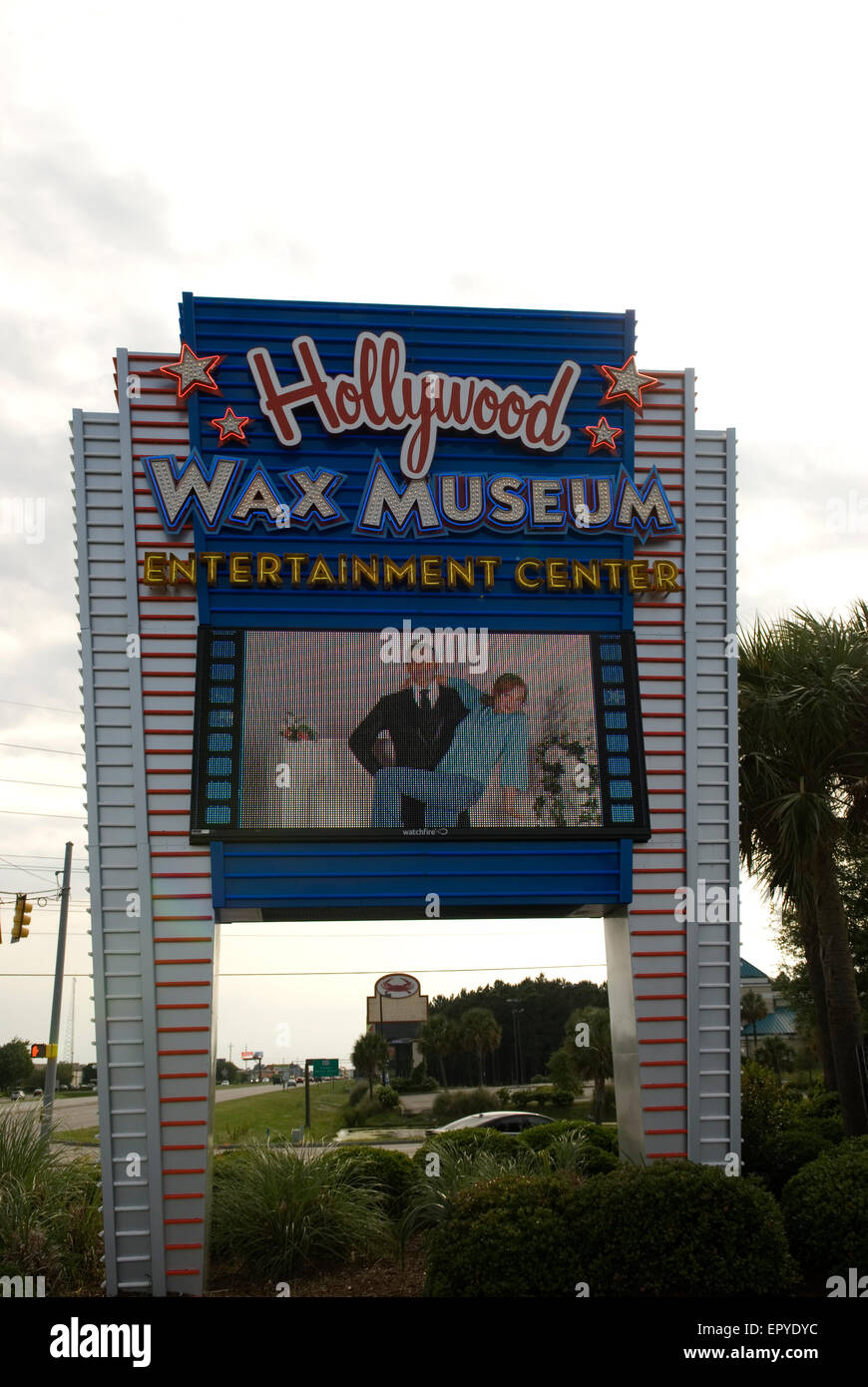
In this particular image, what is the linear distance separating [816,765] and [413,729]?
7.16 metres

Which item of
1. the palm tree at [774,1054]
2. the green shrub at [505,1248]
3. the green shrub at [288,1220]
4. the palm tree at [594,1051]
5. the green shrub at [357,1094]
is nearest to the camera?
the green shrub at [505,1248]

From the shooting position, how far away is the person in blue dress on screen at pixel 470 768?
11.8 metres

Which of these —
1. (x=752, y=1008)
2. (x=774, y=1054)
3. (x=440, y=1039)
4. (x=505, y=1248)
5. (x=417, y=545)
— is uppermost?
(x=417, y=545)

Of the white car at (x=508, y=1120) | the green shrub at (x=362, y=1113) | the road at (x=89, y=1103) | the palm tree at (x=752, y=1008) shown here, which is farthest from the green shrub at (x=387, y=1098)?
the palm tree at (x=752, y=1008)

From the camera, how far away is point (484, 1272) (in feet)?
30.3

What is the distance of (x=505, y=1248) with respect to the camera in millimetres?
9320

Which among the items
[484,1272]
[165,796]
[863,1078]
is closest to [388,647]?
[165,796]

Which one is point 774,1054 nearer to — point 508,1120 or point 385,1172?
point 508,1120

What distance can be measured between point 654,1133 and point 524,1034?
59.0ft

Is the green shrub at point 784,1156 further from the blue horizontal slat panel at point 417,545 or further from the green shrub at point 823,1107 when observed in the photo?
the green shrub at point 823,1107

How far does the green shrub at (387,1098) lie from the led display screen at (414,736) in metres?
14.2

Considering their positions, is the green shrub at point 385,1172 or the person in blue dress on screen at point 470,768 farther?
the green shrub at point 385,1172

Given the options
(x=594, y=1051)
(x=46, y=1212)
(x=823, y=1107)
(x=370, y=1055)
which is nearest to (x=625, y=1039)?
(x=46, y=1212)
